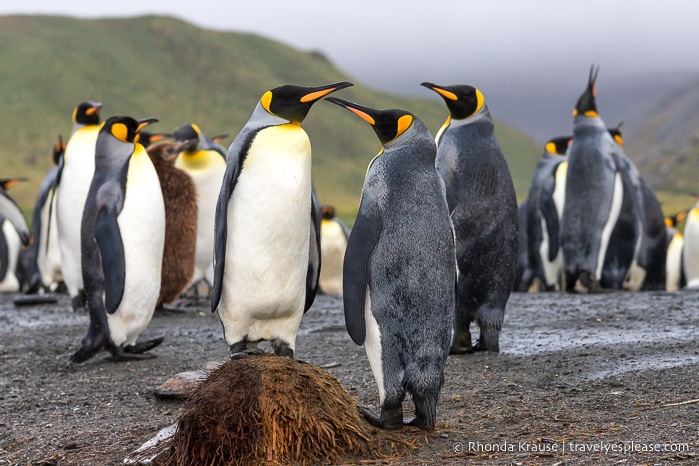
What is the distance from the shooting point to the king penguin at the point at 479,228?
591 centimetres

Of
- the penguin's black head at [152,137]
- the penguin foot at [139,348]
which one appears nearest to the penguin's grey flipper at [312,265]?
the penguin foot at [139,348]

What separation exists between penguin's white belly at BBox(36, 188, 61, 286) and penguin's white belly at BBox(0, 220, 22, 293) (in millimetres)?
2120

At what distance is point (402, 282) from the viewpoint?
4.01 meters

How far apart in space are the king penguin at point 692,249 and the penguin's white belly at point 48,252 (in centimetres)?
948

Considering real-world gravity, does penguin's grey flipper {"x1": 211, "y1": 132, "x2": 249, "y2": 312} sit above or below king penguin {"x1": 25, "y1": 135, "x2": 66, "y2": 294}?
above

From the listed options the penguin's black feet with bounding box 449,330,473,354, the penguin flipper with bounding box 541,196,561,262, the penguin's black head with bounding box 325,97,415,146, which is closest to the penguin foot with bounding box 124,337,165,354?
the penguin's black feet with bounding box 449,330,473,354

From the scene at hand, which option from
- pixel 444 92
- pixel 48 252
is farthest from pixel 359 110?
pixel 48 252

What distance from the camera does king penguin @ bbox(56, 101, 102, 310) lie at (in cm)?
812

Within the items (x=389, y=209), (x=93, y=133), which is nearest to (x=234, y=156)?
(x=389, y=209)

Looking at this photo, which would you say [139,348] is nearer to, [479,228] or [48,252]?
[479,228]

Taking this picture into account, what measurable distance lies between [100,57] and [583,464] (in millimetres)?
73659

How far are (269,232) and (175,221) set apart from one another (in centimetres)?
394

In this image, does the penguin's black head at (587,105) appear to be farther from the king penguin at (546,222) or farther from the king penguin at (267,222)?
the king penguin at (267,222)

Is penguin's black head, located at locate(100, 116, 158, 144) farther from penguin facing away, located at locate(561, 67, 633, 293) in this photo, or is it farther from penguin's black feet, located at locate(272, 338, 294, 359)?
penguin facing away, located at locate(561, 67, 633, 293)
